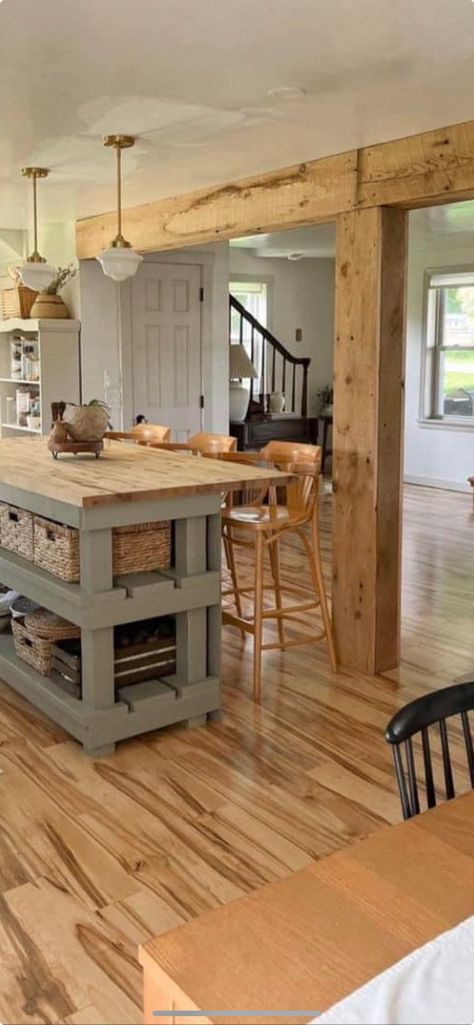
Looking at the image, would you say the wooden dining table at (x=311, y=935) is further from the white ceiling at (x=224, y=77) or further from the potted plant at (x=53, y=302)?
the potted plant at (x=53, y=302)

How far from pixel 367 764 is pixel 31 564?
147 centimetres

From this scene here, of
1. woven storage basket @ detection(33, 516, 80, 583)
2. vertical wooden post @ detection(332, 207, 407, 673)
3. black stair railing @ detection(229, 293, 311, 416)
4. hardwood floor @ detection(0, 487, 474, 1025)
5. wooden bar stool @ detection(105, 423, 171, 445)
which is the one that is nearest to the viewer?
hardwood floor @ detection(0, 487, 474, 1025)

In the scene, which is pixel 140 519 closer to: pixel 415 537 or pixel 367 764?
pixel 367 764

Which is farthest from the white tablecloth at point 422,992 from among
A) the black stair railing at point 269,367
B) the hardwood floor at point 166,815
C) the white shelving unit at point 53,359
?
the black stair railing at point 269,367

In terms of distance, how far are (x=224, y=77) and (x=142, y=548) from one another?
1.60 m

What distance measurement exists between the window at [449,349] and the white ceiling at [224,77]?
203 inches

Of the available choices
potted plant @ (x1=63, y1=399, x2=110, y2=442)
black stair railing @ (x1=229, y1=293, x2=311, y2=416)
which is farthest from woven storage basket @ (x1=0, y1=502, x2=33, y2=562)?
black stair railing @ (x1=229, y1=293, x2=311, y2=416)

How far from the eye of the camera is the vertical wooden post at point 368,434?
11.9ft

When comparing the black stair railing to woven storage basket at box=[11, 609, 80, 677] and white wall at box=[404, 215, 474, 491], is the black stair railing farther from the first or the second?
woven storage basket at box=[11, 609, 80, 677]

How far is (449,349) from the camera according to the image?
904cm

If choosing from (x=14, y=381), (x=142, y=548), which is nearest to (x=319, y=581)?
(x=142, y=548)

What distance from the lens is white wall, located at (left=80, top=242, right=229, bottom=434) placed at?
→ 6.20m

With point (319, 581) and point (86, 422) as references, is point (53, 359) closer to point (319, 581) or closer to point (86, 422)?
point (86, 422)

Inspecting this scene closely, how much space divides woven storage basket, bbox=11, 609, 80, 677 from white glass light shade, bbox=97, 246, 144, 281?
61.8 inches
